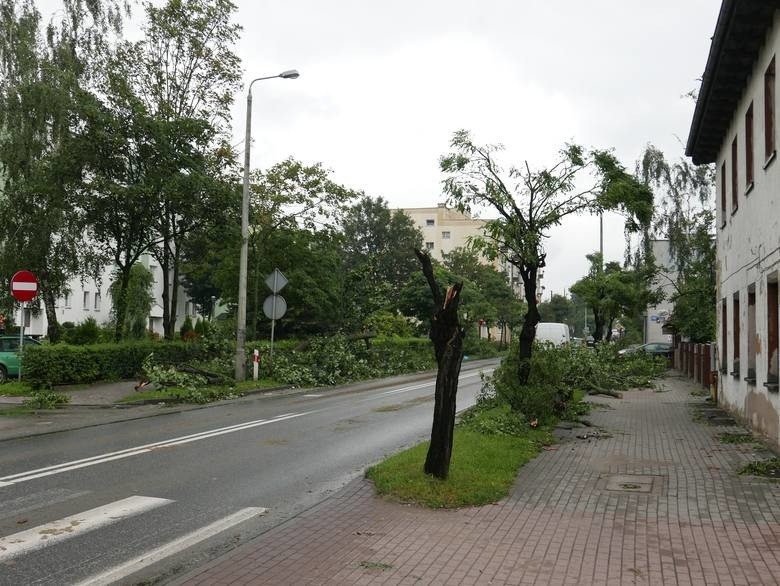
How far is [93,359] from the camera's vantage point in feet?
67.5

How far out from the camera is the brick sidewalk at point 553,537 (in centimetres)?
512

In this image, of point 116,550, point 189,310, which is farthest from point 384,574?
point 189,310

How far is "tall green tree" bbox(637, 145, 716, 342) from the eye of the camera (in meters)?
29.0

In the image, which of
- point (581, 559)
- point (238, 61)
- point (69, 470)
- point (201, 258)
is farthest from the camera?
point (201, 258)

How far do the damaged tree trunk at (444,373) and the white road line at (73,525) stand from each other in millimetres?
2739

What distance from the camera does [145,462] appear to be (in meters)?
9.82

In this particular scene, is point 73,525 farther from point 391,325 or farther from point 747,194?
point 391,325

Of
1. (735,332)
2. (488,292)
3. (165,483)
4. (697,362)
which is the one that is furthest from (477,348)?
(165,483)

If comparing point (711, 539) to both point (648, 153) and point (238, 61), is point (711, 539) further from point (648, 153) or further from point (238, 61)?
point (648, 153)

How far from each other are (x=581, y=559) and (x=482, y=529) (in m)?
1.06

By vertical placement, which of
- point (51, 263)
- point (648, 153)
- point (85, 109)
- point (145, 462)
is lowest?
point (145, 462)

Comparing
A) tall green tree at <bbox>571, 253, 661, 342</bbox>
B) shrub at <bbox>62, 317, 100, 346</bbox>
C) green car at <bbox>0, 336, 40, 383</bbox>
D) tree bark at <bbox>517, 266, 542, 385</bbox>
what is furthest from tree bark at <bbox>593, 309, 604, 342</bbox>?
green car at <bbox>0, 336, 40, 383</bbox>

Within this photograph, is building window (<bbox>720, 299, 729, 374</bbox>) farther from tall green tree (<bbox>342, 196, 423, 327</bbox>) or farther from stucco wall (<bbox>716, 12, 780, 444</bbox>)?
tall green tree (<bbox>342, 196, 423, 327</bbox>)

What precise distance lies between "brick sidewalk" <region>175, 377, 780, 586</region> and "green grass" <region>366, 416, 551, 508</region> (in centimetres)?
19
